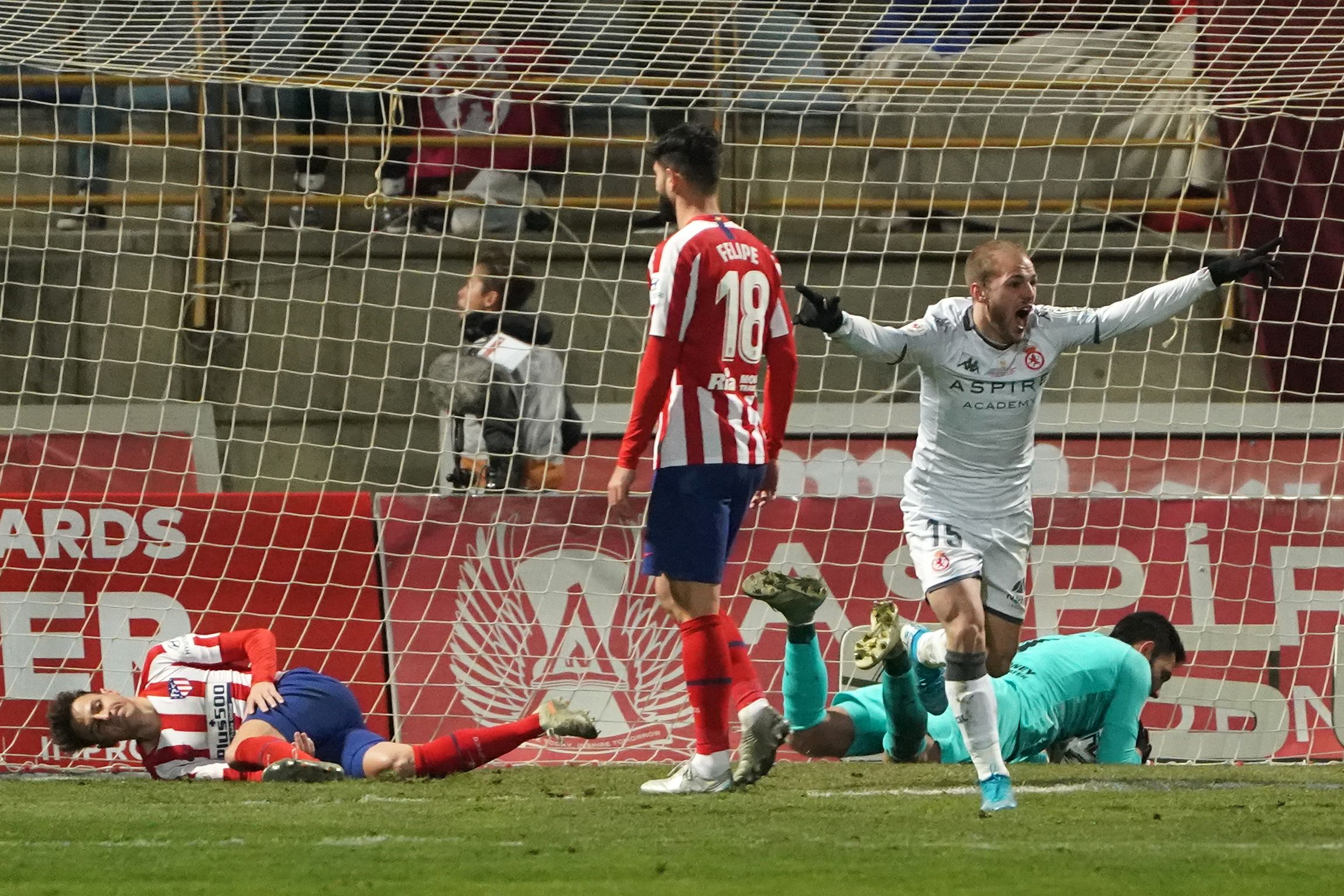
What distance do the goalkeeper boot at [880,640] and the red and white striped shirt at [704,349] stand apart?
1.01m

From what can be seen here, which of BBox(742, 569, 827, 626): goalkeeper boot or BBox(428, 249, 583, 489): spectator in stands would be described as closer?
BBox(742, 569, 827, 626): goalkeeper boot

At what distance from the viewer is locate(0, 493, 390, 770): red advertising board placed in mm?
7262

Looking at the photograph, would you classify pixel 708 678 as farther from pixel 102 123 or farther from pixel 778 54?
Answer: pixel 102 123

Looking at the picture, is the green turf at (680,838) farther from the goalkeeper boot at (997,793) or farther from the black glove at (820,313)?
the black glove at (820,313)

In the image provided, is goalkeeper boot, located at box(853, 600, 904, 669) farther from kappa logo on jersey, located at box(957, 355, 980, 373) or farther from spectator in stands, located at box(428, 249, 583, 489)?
spectator in stands, located at box(428, 249, 583, 489)

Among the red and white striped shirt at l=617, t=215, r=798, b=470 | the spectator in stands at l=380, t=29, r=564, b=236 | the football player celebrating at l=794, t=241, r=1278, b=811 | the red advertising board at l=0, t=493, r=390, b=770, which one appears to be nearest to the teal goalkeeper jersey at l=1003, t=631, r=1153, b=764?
the football player celebrating at l=794, t=241, r=1278, b=811

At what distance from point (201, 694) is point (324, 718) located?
0.49 meters

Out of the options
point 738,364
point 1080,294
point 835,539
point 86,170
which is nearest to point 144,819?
point 738,364

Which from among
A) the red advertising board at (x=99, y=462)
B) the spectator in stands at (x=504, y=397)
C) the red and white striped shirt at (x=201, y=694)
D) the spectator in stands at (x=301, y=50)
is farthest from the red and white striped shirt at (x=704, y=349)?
the spectator in stands at (x=301, y=50)

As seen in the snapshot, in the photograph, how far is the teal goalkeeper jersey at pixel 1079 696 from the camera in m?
6.34

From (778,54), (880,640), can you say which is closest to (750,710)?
(880,640)

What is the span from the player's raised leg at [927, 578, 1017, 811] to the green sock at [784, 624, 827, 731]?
3.92 ft

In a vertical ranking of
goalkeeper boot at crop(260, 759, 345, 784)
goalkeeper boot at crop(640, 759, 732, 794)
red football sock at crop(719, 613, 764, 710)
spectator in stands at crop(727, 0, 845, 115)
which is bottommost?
goalkeeper boot at crop(260, 759, 345, 784)

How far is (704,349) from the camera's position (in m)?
5.20
